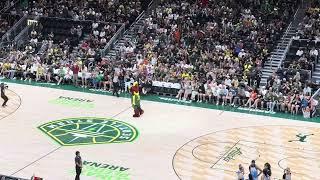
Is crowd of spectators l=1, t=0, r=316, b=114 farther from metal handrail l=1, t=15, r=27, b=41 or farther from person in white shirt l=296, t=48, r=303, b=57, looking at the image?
metal handrail l=1, t=15, r=27, b=41

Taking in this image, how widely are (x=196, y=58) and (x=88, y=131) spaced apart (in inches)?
397

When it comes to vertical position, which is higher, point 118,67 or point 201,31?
point 201,31

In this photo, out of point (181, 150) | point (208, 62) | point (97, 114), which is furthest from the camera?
point (208, 62)

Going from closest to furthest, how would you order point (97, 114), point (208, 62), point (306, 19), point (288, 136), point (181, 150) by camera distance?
point (181, 150), point (288, 136), point (97, 114), point (208, 62), point (306, 19)

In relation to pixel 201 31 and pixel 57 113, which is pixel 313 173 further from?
pixel 201 31

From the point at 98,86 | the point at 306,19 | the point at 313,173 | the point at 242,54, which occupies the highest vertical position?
the point at 306,19

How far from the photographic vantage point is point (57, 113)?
26.7 m

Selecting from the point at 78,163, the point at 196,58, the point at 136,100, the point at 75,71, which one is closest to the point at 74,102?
the point at 75,71

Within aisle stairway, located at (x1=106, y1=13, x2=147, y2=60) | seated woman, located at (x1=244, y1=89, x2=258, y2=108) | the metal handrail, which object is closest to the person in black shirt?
aisle stairway, located at (x1=106, y1=13, x2=147, y2=60)

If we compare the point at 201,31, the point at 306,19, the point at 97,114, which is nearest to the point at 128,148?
the point at 97,114

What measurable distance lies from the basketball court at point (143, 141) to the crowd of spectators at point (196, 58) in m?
1.70

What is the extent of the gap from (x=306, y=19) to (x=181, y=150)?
15.4 m

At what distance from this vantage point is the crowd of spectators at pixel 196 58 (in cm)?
2914

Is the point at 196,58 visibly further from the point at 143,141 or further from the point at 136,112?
the point at 143,141
